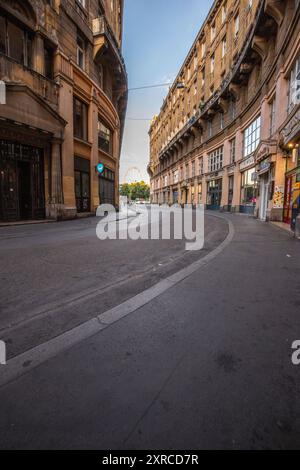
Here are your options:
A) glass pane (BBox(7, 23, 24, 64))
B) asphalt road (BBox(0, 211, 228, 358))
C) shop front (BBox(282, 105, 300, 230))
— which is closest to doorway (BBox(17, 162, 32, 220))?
glass pane (BBox(7, 23, 24, 64))

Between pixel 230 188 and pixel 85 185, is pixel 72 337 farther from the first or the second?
pixel 230 188

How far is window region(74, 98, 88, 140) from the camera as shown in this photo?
14.9 meters

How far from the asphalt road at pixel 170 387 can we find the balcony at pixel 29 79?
12839 millimetres

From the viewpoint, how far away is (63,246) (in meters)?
6.32

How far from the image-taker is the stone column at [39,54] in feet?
37.9

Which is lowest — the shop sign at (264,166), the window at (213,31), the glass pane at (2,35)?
the shop sign at (264,166)

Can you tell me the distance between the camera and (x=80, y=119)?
50.7 ft

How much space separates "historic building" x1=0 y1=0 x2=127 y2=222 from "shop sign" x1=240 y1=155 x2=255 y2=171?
12798 millimetres

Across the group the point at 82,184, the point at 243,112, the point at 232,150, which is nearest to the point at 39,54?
the point at 82,184

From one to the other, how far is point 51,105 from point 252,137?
612 inches

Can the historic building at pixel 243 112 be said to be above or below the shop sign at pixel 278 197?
above

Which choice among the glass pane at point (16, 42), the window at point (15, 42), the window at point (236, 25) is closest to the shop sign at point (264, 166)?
the window at point (15, 42)

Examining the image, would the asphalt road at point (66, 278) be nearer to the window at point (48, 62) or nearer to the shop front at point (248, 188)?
the window at point (48, 62)
